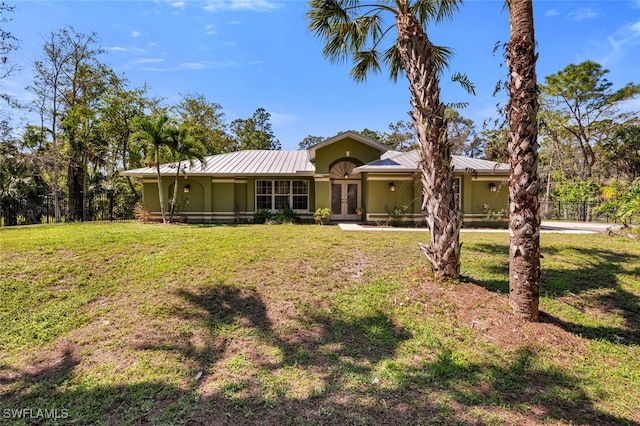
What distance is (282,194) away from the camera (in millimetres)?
18094

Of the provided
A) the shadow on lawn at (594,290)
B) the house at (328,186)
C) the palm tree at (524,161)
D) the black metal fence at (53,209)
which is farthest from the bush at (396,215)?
the black metal fence at (53,209)

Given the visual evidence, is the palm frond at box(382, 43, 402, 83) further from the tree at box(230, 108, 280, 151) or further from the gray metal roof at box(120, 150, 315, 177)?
the tree at box(230, 108, 280, 151)

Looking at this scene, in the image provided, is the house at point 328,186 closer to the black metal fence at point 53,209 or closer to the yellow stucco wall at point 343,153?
the yellow stucco wall at point 343,153

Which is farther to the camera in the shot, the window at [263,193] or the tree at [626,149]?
the tree at [626,149]

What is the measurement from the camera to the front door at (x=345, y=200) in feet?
60.1

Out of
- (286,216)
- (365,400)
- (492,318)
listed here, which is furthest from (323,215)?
(365,400)

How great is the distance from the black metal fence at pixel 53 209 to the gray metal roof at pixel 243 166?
5.36 m

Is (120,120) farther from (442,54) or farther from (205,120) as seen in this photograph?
(442,54)

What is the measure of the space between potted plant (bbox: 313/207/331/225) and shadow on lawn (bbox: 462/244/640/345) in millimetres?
8473

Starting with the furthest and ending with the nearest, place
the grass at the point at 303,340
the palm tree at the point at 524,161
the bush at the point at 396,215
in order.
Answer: the bush at the point at 396,215 → the palm tree at the point at 524,161 → the grass at the point at 303,340

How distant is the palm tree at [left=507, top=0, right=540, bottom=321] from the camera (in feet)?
16.9

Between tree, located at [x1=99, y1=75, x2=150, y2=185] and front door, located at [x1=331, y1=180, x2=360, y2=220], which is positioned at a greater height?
tree, located at [x1=99, y1=75, x2=150, y2=185]

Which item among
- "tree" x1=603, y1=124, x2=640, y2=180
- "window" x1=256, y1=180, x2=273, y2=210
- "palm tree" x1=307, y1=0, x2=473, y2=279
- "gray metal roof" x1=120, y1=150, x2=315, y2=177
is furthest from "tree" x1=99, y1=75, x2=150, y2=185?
"tree" x1=603, y1=124, x2=640, y2=180

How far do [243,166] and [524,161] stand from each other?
49.6ft
